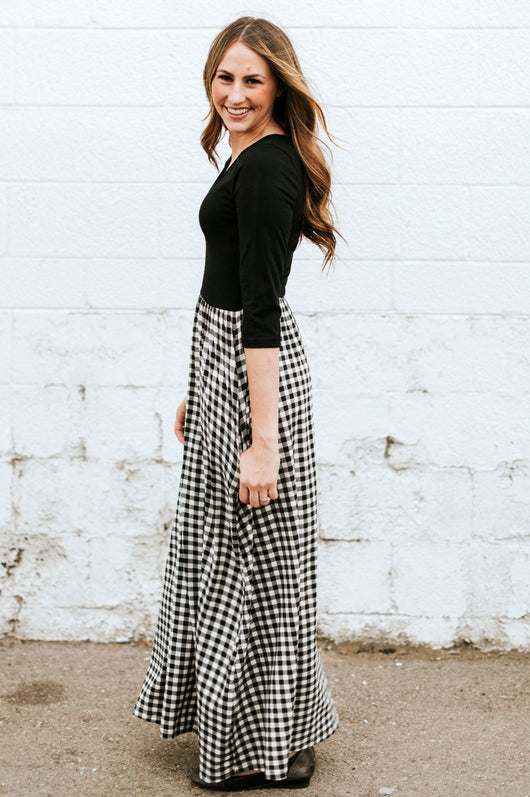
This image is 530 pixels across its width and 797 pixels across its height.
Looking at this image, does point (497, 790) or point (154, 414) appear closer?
point (497, 790)

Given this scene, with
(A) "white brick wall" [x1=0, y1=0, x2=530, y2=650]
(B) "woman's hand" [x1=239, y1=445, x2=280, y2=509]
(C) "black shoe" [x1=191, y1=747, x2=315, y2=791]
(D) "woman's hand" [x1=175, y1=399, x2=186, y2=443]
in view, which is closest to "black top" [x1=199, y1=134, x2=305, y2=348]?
(B) "woman's hand" [x1=239, y1=445, x2=280, y2=509]

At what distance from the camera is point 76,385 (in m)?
3.33

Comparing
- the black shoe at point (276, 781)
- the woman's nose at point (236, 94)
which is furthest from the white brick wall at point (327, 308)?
the woman's nose at point (236, 94)

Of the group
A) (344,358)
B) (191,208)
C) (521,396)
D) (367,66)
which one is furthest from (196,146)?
(521,396)

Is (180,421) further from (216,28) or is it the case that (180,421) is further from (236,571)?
(216,28)

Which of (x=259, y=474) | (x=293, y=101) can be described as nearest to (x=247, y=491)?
(x=259, y=474)

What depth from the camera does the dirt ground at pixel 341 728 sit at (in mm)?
A: 2533

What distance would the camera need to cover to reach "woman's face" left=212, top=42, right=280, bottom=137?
2207mm

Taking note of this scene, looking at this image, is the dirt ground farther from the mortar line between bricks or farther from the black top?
the mortar line between bricks

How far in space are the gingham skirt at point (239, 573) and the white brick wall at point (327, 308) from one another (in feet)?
2.96

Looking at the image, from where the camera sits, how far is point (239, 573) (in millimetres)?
2406

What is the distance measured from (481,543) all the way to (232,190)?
1763 mm

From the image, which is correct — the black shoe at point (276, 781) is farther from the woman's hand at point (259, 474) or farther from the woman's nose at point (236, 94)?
the woman's nose at point (236, 94)

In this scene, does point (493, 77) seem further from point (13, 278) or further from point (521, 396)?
point (13, 278)
